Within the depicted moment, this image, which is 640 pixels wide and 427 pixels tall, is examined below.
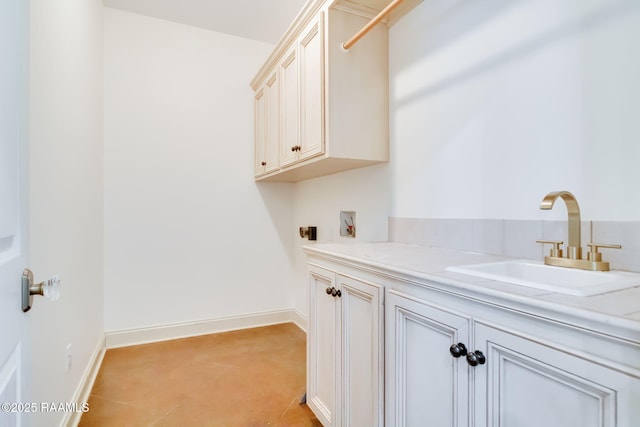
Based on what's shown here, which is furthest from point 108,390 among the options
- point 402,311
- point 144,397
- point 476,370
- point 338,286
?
point 476,370

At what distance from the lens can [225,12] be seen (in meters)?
2.69

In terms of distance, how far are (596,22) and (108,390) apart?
9.72 ft

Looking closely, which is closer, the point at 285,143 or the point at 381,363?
the point at 381,363

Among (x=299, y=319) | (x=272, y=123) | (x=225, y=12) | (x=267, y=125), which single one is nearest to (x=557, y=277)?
(x=272, y=123)

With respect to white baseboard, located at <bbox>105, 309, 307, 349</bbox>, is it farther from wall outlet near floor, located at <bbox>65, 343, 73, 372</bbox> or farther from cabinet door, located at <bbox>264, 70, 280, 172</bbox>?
cabinet door, located at <bbox>264, 70, 280, 172</bbox>

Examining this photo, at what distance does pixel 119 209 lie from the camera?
2.68 meters

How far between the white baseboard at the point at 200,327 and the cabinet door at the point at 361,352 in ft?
5.64

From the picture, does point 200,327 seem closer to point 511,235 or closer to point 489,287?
point 511,235

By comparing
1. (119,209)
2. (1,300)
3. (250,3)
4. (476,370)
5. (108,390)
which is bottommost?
(108,390)

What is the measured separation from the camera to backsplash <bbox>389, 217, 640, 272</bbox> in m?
0.96

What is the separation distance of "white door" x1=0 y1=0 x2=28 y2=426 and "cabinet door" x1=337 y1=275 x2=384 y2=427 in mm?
972

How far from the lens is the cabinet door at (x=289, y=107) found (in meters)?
2.14

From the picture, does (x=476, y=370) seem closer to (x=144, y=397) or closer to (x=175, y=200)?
(x=144, y=397)

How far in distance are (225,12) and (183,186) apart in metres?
1.51
